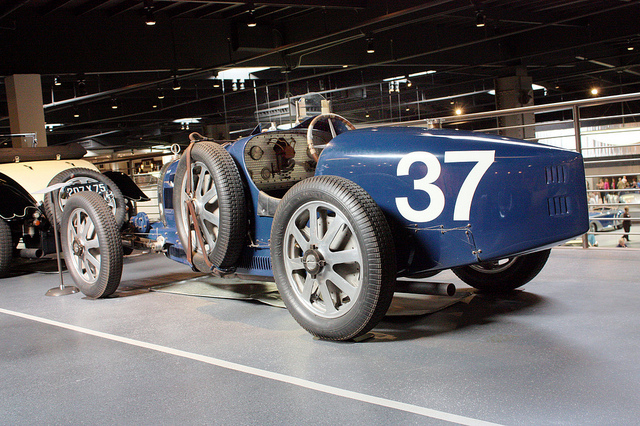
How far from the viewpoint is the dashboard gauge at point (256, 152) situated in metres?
4.12

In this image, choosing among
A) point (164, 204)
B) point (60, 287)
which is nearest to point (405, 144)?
point (164, 204)

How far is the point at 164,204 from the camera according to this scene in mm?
4902

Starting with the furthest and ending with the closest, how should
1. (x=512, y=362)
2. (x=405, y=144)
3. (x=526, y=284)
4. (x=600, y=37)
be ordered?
(x=600, y=37)
(x=526, y=284)
(x=405, y=144)
(x=512, y=362)

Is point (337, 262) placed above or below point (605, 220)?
above

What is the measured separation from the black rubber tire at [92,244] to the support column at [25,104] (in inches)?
317

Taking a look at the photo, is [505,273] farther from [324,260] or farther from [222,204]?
[222,204]

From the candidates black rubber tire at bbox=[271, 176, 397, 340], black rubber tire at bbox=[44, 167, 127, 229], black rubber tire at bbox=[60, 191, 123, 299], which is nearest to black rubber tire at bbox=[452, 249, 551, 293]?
black rubber tire at bbox=[271, 176, 397, 340]

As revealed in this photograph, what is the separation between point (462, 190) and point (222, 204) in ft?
5.31

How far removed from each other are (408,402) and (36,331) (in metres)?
2.65

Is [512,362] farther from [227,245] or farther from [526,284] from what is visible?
[227,245]

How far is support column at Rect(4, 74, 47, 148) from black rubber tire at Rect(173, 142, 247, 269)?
9402 millimetres

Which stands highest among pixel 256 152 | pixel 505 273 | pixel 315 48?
pixel 315 48

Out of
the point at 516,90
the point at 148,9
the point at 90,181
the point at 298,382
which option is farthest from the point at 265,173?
→ the point at 516,90

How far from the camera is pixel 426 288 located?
3.11 metres
